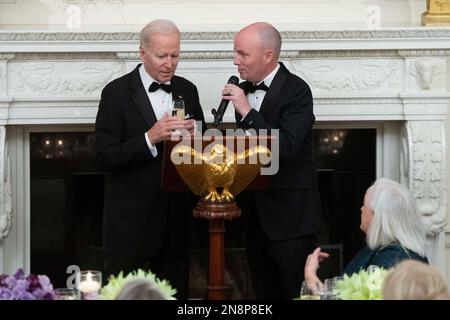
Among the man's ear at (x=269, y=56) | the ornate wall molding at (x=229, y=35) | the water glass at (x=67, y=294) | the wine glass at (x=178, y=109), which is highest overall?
the ornate wall molding at (x=229, y=35)

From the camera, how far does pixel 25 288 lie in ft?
9.70

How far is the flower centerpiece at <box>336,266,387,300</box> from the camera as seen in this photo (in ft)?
10.0

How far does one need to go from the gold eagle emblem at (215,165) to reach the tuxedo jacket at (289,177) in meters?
0.46

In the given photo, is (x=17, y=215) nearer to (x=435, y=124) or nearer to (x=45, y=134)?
(x=45, y=134)

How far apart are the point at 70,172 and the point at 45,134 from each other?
9.7 inches

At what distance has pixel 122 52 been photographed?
17.4ft

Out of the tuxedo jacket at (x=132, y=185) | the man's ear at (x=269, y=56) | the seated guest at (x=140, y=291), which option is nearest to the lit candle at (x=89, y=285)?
the seated guest at (x=140, y=291)

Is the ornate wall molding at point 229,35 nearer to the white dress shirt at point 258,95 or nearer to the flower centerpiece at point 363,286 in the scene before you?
the white dress shirt at point 258,95

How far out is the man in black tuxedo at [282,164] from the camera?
4430 mm

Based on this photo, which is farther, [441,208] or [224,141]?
[441,208]

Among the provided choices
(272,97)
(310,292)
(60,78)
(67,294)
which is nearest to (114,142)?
(272,97)

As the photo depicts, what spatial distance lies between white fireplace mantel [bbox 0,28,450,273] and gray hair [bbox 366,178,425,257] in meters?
1.67
